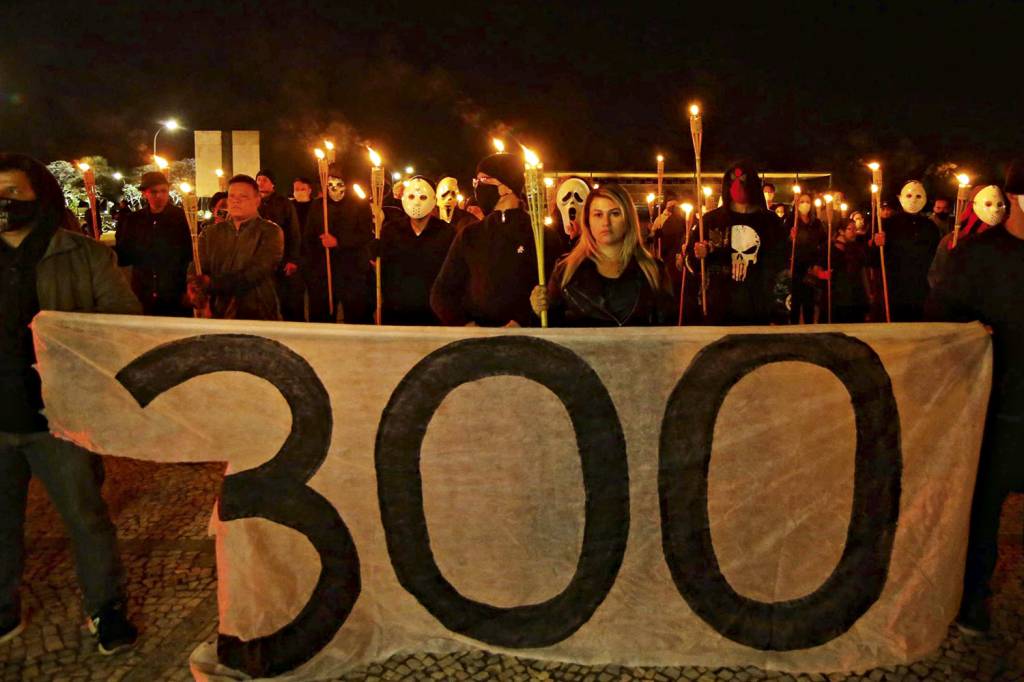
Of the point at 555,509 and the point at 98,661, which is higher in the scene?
the point at 555,509

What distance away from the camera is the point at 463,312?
16.7 ft

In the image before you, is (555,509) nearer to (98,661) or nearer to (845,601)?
(845,601)

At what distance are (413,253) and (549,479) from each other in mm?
3394

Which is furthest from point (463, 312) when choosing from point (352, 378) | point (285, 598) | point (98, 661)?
point (98, 661)

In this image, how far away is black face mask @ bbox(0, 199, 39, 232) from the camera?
11.1ft

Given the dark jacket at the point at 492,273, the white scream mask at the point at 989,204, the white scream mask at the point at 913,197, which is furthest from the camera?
the white scream mask at the point at 913,197

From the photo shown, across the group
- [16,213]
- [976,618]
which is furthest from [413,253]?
[976,618]

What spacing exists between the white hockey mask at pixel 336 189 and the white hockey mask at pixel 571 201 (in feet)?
7.43

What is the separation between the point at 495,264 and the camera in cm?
486

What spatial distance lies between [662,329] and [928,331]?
106 centimetres

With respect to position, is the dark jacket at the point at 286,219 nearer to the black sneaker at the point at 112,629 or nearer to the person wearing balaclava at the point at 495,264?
the person wearing balaclava at the point at 495,264

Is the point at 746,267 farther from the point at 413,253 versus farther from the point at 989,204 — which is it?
the point at 989,204

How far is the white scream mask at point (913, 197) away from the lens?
8102mm

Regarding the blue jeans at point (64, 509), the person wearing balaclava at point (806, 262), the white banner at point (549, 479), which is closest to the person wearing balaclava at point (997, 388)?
the white banner at point (549, 479)
